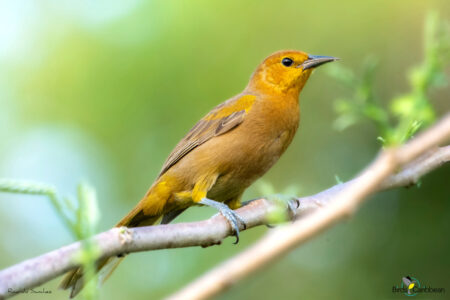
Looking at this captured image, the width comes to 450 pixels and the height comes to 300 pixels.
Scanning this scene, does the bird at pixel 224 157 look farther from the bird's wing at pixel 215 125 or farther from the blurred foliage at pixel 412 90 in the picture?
the blurred foliage at pixel 412 90

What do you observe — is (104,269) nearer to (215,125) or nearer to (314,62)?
(215,125)

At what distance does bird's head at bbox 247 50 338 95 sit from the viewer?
5670 mm

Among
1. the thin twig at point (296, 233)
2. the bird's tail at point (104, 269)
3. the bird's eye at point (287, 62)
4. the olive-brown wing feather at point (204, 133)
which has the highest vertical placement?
the bird's eye at point (287, 62)

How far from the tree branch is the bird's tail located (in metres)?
0.66

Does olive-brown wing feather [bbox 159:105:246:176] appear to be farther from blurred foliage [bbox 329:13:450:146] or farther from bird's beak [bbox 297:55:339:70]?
blurred foliage [bbox 329:13:450:146]

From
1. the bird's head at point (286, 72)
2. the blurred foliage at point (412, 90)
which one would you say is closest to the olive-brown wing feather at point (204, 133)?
the bird's head at point (286, 72)

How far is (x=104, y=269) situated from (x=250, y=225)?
1154mm

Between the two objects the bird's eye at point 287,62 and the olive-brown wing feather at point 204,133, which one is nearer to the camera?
the olive-brown wing feather at point 204,133

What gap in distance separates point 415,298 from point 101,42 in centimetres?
506

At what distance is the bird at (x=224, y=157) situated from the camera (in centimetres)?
500

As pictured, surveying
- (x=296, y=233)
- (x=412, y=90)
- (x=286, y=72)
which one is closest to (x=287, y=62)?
(x=286, y=72)

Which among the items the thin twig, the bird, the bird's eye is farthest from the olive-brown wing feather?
the thin twig

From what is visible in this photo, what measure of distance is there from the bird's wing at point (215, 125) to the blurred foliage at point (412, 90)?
385 cm

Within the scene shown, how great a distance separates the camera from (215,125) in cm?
550
